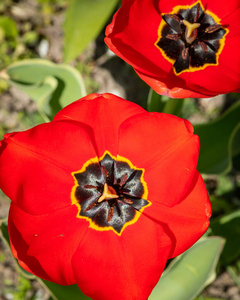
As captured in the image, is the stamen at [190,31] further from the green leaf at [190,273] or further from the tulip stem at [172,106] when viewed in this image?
the green leaf at [190,273]

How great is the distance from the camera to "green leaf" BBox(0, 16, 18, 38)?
2539 millimetres

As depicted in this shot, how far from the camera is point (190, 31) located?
1.31 meters

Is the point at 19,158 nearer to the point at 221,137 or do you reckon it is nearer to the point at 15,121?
the point at 221,137

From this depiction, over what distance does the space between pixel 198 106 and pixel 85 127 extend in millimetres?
1499

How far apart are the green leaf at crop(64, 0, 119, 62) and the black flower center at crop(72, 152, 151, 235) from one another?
0.97 metres

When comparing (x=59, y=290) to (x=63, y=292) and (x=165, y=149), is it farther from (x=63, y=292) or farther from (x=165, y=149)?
(x=165, y=149)

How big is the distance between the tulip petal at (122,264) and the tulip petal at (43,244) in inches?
1.3

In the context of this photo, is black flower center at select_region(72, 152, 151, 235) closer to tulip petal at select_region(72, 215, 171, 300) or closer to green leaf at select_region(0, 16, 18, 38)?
tulip petal at select_region(72, 215, 171, 300)

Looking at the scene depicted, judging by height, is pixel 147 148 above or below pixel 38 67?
above

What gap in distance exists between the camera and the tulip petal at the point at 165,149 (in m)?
1.12

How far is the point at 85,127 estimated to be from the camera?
120cm

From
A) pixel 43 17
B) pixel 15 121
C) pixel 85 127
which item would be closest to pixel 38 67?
pixel 85 127

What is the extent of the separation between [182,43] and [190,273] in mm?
818

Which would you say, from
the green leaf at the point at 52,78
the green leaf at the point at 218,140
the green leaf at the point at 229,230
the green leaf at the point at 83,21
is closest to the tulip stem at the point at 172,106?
the green leaf at the point at 218,140
